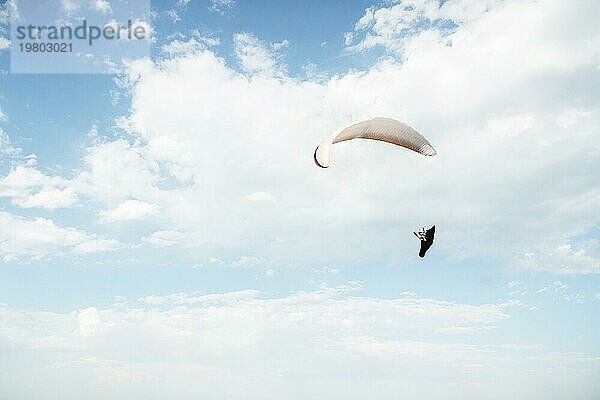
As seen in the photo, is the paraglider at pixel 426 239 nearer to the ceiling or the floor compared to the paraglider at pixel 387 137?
nearer to the floor

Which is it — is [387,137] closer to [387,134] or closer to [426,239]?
[387,134]

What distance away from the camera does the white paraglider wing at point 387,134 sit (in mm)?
30453

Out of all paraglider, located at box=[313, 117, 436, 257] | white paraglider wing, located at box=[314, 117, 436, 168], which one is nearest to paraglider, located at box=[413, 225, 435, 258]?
paraglider, located at box=[313, 117, 436, 257]

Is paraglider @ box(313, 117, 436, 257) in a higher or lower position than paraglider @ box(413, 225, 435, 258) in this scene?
higher

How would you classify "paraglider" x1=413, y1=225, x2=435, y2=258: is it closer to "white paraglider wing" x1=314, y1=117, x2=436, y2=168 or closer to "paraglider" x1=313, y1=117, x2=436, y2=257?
"paraglider" x1=313, y1=117, x2=436, y2=257

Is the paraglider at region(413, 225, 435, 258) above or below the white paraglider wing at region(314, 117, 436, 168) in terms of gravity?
below

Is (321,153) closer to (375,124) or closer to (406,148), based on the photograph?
(375,124)

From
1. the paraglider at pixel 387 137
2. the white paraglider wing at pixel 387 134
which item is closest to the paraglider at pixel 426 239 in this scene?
the paraglider at pixel 387 137

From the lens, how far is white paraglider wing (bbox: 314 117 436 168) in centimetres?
3045

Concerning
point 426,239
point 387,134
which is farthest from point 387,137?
point 426,239

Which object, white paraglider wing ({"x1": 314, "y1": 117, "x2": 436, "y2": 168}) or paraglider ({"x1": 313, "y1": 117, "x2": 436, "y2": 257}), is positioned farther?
white paraglider wing ({"x1": 314, "y1": 117, "x2": 436, "y2": 168})

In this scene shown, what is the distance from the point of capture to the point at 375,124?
31266 mm

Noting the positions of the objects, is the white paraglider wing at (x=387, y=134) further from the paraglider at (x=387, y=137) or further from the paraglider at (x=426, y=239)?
the paraglider at (x=426, y=239)

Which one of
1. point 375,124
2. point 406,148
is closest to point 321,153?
point 375,124
